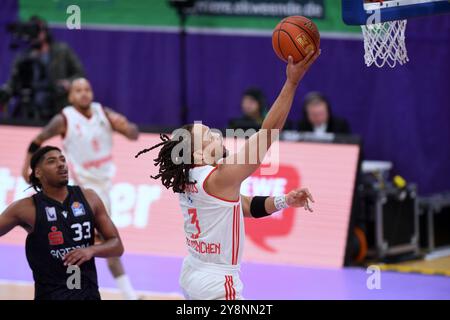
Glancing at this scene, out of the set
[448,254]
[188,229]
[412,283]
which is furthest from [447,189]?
[188,229]

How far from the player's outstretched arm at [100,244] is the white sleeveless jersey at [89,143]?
323 centimetres

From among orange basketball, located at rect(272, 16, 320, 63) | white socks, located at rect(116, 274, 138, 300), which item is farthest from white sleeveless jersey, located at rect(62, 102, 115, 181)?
orange basketball, located at rect(272, 16, 320, 63)

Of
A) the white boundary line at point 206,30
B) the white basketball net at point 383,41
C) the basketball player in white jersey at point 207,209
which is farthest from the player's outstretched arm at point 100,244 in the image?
the white boundary line at point 206,30

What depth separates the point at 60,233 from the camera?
711 cm

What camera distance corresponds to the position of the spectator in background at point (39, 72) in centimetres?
1384

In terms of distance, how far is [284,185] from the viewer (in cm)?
1153

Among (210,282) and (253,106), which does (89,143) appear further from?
(210,282)

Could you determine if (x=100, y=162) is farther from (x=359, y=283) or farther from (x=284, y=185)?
(x=359, y=283)

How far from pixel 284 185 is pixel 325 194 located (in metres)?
0.49

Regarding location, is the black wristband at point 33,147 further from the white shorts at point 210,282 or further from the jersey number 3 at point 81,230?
the white shorts at point 210,282

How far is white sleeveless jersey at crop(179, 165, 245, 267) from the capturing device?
6.53 metres

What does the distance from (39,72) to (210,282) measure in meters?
8.19

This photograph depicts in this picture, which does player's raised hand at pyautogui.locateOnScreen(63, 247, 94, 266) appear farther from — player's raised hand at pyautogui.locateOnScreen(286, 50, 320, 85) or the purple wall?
the purple wall

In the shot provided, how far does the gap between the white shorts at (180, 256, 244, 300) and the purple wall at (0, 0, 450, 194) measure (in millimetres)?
6991
